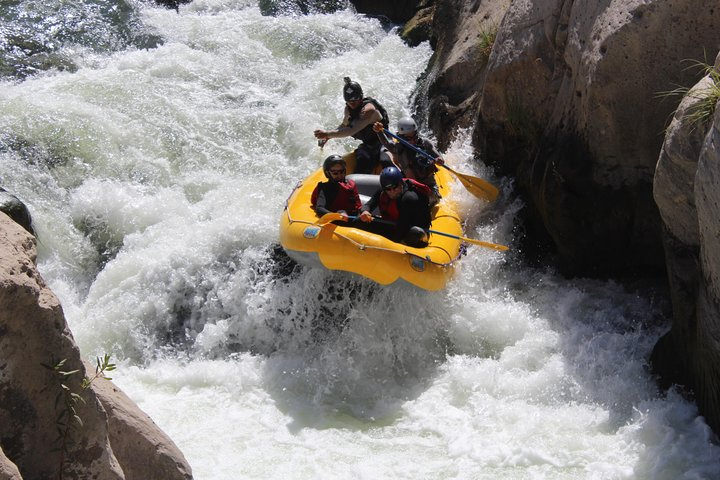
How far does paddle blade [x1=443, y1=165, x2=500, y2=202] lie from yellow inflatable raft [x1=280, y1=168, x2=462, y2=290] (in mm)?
935

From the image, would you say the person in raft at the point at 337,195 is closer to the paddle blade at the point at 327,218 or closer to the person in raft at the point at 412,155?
the paddle blade at the point at 327,218

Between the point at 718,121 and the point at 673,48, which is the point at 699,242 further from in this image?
the point at 673,48

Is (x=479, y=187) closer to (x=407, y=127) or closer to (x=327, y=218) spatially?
(x=407, y=127)

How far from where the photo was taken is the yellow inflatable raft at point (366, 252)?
582cm

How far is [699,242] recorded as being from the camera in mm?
4957

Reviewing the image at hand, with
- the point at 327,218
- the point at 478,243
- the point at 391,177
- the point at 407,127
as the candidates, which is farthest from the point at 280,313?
the point at 407,127

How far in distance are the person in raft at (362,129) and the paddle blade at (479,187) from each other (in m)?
0.66

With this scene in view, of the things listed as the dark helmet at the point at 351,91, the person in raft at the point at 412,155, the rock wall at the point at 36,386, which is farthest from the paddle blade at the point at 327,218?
the rock wall at the point at 36,386

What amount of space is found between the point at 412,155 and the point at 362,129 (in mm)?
519

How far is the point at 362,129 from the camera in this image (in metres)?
7.52

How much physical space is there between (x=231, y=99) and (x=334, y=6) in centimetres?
311

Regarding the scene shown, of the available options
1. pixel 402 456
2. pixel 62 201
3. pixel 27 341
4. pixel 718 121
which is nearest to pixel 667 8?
pixel 718 121

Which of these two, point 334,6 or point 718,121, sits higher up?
point 718,121

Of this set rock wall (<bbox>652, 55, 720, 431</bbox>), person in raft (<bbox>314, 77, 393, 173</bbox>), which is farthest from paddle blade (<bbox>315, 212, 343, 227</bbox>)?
rock wall (<bbox>652, 55, 720, 431</bbox>)
